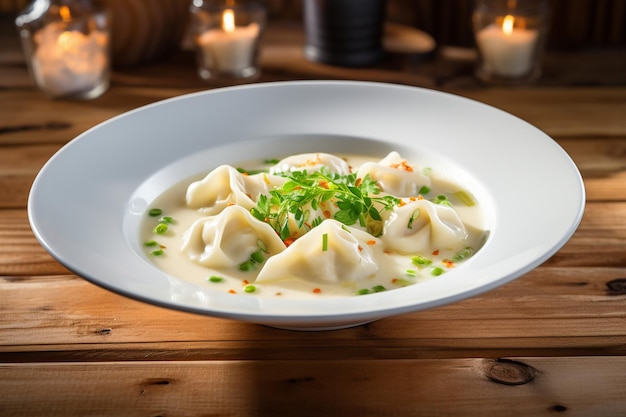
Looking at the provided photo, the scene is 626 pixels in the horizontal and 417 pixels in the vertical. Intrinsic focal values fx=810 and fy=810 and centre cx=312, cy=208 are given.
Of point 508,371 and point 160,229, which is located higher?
point 160,229

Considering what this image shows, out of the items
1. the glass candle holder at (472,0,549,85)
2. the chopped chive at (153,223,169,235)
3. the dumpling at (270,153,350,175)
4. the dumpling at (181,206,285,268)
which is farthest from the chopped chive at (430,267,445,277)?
the glass candle holder at (472,0,549,85)

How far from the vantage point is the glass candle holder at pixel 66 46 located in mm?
2965

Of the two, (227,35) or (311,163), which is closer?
(311,163)

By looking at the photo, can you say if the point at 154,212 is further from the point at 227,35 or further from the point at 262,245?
the point at 227,35

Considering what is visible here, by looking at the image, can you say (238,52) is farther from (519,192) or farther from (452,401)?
(452,401)

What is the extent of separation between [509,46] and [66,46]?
1682 mm

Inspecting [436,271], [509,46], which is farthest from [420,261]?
[509,46]

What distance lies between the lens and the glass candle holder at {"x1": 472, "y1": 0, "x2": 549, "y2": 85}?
→ 3.15 meters

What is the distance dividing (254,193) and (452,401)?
0.80 metres

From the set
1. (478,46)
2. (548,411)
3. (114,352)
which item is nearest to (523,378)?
(548,411)

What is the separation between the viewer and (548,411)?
4.74 ft

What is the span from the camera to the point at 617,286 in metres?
1.84

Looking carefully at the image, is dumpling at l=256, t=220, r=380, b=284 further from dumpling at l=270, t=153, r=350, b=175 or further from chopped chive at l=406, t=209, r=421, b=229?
dumpling at l=270, t=153, r=350, b=175

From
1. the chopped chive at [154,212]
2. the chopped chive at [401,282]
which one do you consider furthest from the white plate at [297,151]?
the chopped chive at [401,282]
